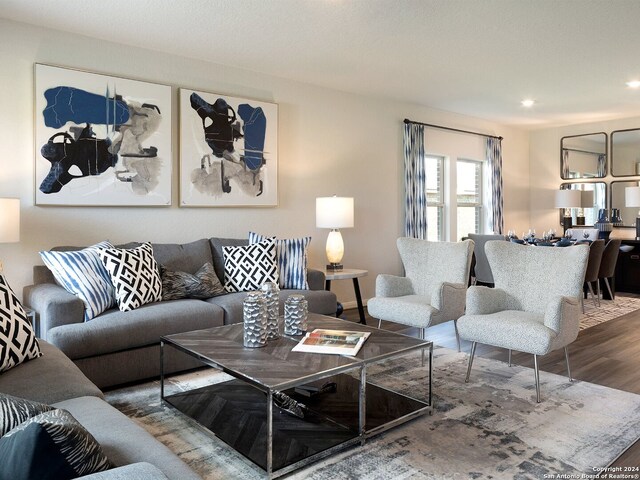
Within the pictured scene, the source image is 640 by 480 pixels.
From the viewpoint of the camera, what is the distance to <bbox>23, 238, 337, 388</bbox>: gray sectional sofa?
3057mm

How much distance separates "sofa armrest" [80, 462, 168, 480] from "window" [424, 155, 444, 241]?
20.5 feet

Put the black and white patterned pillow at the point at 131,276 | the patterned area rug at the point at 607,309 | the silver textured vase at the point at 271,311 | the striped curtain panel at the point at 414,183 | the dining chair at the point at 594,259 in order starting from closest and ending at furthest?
the silver textured vase at the point at 271,311 → the black and white patterned pillow at the point at 131,276 → the patterned area rug at the point at 607,309 → the dining chair at the point at 594,259 → the striped curtain panel at the point at 414,183

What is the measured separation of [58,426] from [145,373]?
2.41 meters

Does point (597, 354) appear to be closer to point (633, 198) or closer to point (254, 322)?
point (254, 322)

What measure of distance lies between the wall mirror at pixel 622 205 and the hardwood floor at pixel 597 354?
9.13 ft

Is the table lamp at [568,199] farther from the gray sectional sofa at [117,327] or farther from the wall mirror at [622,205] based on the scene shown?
the gray sectional sofa at [117,327]

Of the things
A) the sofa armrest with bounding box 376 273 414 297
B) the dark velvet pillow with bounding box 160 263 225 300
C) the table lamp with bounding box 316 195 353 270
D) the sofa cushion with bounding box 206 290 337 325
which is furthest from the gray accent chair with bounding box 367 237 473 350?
the dark velvet pillow with bounding box 160 263 225 300


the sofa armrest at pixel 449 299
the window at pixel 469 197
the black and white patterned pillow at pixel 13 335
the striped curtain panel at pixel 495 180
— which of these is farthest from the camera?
the striped curtain panel at pixel 495 180

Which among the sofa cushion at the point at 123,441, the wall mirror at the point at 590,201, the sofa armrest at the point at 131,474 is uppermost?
the wall mirror at the point at 590,201

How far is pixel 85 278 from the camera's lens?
11.0ft

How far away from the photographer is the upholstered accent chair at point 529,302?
10.1 feet

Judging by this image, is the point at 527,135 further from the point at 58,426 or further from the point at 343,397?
the point at 58,426

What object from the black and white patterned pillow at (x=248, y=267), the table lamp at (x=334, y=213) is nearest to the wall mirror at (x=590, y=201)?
the table lamp at (x=334, y=213)

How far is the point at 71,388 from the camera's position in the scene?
2023 millimetres
